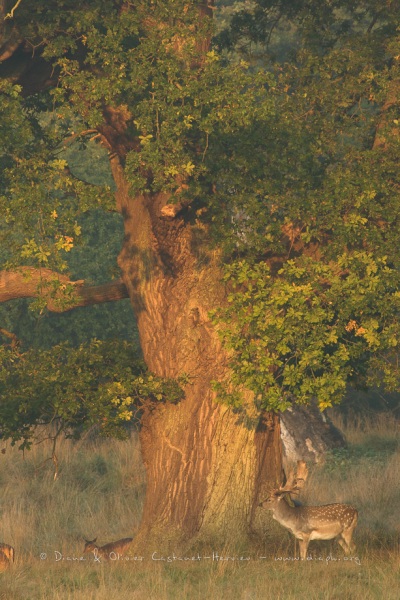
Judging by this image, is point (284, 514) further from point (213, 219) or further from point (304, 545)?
point (213, 219)

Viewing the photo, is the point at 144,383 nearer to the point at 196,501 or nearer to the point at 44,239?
the point at 196,501

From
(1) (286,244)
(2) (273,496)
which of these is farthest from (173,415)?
(1) (286,244)

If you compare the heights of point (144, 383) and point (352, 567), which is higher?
point (144, 383)

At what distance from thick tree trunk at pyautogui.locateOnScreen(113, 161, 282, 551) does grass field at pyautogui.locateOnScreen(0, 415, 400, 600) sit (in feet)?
1.75

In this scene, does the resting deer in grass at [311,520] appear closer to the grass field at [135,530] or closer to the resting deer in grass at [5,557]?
the grass field at [135,530]

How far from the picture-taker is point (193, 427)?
1428 centimetres

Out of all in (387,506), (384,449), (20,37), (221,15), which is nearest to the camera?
(20,37)

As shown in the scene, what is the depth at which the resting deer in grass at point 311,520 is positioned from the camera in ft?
44.6

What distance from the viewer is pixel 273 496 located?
13.8m

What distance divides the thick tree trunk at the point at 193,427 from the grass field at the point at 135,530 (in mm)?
535

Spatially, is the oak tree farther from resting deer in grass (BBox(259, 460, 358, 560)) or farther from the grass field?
the grass field

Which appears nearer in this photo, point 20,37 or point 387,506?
point 20,37

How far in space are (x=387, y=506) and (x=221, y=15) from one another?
28873mm

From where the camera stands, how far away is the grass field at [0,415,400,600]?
12273 millimetres
